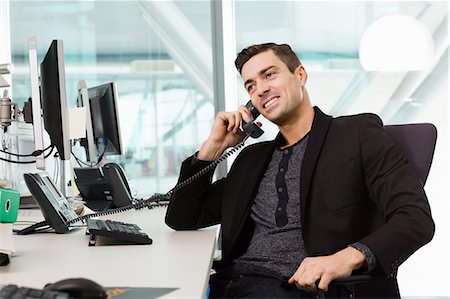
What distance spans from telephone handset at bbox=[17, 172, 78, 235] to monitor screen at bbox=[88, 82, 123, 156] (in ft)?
3.19

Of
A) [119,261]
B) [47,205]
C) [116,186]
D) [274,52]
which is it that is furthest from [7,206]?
[116,186]

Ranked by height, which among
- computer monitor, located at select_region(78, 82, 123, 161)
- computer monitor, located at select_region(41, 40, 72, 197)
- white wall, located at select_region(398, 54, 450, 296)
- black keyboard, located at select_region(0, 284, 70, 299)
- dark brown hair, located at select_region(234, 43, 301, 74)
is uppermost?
dark brown hair, located at select_region(234, 43, 301, 74)

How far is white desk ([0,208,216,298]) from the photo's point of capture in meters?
1.37

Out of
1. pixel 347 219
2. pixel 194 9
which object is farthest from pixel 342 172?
pixel 194 9

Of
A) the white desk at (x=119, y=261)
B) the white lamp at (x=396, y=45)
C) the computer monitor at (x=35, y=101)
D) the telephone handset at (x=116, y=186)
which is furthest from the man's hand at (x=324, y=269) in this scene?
the white lamp at (x=396, y=45)

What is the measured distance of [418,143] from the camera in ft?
6.68

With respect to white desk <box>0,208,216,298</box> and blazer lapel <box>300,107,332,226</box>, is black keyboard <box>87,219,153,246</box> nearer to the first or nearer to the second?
white desk <box>0,208,216,298</box>

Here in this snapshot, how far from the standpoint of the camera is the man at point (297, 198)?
5.93 feet

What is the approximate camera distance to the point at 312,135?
2.12 meters

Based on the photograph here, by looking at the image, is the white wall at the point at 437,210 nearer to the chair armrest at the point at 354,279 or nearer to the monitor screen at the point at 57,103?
the chair armrest at the point at 354,279

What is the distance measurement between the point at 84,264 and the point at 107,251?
18 cm

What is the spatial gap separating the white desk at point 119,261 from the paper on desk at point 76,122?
32cm

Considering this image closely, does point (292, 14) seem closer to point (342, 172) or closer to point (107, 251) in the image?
point (342, 172)

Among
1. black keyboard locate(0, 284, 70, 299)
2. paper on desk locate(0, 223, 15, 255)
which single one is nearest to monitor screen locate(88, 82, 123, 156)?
paper on desk locate(0, 223, 15, 255)
